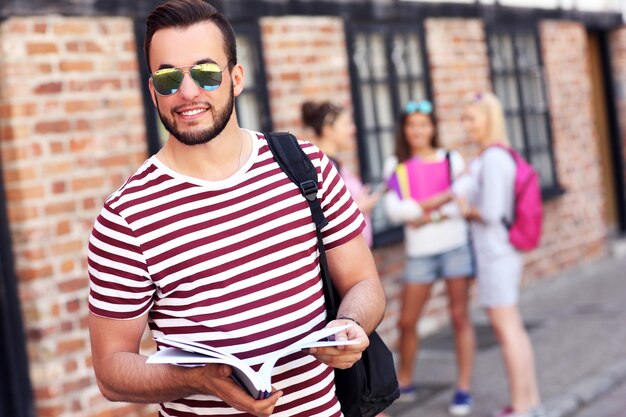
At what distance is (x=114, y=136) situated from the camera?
6.84 metres

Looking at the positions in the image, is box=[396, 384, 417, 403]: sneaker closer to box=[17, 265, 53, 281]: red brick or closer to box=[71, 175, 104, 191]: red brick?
box=[71, 175, 104, 191]: red brick

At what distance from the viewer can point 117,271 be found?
9.16ft

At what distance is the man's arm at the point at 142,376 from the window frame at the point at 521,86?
9.21 metres

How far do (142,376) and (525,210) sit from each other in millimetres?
4174

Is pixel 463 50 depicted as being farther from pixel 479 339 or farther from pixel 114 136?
pixel 114 136

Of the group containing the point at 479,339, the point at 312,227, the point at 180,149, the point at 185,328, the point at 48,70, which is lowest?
the point at 479,339

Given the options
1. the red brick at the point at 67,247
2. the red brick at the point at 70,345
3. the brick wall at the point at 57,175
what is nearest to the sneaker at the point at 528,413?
the brick wall at the point at 57,175

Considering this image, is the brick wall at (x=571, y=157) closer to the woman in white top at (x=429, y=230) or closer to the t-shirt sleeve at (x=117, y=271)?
the woman in white top at (x=429, y=230)

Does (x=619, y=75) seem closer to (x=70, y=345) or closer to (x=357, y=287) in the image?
(x=70, y=345)

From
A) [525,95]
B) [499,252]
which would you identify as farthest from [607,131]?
[499,252]

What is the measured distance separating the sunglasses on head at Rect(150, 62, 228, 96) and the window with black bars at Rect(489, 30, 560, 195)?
→ 30.0 feet

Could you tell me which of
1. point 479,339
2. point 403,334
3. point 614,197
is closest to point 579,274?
point 614,197

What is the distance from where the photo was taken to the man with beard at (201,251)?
9.20ft

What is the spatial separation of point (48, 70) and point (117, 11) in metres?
0.73
